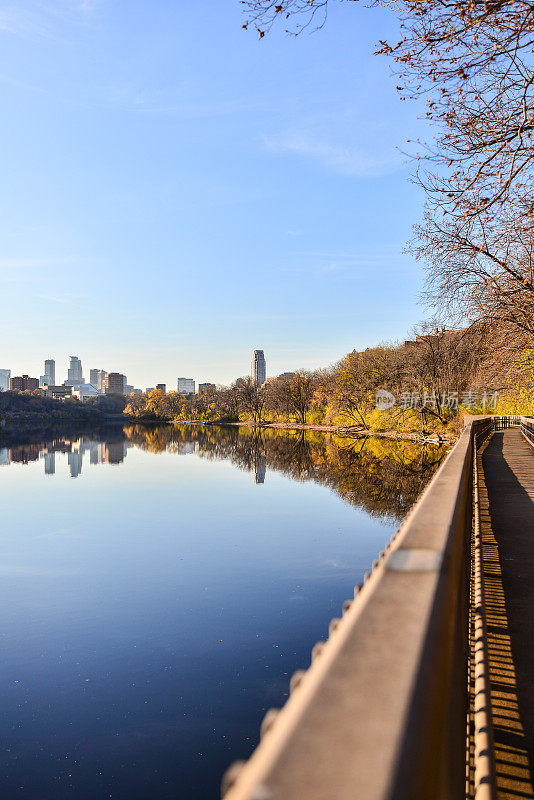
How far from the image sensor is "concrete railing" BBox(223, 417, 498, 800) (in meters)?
0.68

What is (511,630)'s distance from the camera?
15.2ft

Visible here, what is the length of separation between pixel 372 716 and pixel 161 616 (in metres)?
13.1

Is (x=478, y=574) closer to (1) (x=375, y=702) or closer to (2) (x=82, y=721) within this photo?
(1) (x=375, y=702)

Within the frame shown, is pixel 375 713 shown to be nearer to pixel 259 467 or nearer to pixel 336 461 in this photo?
pixel 336 461

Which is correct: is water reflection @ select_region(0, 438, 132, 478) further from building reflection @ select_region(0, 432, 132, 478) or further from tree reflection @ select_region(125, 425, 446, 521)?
tree reflection @ select_region(125, 425, 446, 521)

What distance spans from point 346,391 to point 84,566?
56040mm

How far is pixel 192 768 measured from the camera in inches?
296

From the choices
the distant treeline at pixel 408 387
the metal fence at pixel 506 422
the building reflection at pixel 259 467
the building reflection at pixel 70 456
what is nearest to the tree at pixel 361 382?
the distant treeline at pixel 408 387

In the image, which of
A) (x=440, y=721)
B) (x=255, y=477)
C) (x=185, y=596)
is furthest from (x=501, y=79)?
(x=255, y=477)

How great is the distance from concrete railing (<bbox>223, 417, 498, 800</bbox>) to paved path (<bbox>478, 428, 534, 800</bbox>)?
2.13 m

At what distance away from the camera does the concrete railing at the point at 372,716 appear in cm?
68

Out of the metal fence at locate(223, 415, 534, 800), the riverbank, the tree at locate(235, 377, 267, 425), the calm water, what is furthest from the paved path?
the tree at locate(235, 377, 267, 425)

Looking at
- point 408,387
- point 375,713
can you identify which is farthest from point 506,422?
point 375,713

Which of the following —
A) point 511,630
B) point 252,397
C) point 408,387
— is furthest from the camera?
point 252,397
